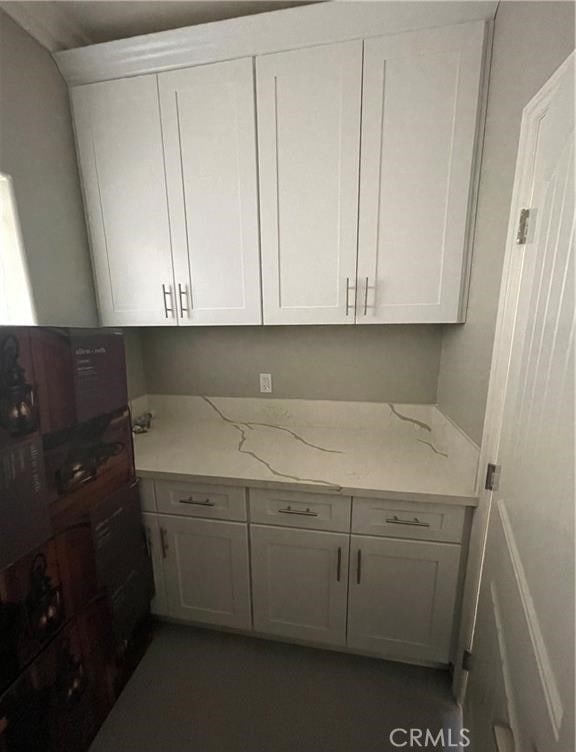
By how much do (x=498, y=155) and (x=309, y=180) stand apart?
2.15ft

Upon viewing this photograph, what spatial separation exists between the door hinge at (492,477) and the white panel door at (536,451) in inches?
0.8

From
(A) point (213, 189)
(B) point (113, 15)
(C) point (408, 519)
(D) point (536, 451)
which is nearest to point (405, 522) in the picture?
(C) point (408, 519)

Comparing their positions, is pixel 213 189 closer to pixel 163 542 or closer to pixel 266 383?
pixel 266 383

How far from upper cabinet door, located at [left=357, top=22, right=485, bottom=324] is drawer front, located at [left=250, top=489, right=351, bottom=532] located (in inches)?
30.2

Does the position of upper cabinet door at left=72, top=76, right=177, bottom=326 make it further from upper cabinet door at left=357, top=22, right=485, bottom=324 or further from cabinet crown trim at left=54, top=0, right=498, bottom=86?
upper cabinet door at left=357, top=22, right=485, bottom=324

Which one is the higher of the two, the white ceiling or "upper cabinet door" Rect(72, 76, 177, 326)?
the white ceiling

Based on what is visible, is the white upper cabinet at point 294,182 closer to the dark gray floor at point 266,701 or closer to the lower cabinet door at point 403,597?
the lower cabinet door at point 403,597

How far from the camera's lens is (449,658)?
50.3 inches

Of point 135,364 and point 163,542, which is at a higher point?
point 135,364

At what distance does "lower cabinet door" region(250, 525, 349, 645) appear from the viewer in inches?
50.5

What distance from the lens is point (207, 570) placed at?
1.41 meters

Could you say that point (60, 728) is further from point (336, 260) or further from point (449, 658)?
point (336, 260)

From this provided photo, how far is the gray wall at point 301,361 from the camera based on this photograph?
1.64 metres

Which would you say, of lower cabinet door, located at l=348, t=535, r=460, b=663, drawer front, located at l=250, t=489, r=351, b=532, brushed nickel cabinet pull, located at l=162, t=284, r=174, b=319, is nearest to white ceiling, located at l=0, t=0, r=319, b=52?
brushed nickel cabinet pull, located at l=162, t=284, r=174, b=319
